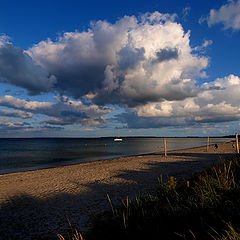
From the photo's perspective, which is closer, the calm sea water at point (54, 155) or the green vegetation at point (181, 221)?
the green vegetation at point (181, 221)

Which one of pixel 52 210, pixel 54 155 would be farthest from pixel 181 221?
pixel 54 155

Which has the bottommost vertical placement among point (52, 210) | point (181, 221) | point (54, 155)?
point (54, 155)

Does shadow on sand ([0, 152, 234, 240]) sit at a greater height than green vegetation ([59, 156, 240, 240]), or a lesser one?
lesser

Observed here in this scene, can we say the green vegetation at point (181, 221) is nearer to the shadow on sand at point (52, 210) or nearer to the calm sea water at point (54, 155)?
the shadow on sand at point (52, 210)

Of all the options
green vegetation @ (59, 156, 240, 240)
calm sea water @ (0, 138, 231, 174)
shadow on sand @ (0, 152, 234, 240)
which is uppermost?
green vegetation @ (59, 156, 240, 240)

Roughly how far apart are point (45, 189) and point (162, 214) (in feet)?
26.1

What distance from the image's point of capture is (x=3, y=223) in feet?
19.6

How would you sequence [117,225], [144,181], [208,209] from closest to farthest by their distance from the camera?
[208,209] → [117,225] → [144,181]

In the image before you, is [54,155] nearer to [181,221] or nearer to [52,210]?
[52,210]

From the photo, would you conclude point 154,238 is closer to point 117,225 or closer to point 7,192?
point 117,225

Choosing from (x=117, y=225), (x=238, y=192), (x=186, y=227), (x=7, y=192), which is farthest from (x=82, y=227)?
(x=7, y=192)

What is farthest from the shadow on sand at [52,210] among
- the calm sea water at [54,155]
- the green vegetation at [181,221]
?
the calm sea water at [54,155]

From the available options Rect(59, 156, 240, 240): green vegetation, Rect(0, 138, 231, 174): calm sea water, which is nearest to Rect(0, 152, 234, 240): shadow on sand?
Rect(59, 156, 240, 240): green vegetation

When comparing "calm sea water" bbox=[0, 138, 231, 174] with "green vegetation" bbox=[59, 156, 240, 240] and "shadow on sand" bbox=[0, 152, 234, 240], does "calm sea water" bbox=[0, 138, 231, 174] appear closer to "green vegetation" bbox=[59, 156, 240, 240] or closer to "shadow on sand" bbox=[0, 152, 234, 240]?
"shadow on sand" bbox=[0, 152, 234, 240]
